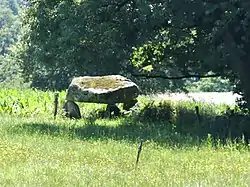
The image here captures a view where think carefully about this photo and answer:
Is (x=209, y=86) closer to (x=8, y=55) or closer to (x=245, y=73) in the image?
(x=8, y=55)

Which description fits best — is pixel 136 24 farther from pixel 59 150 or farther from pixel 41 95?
pixel 41 95

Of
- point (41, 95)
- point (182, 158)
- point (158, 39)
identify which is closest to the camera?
point (182, 158)

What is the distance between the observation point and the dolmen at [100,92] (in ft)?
76.7

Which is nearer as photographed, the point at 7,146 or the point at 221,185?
the point at 221,185

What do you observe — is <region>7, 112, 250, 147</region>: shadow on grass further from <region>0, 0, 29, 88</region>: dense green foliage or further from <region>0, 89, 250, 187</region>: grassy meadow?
<region>0, 0, 29, 88</region>: dense green foliage

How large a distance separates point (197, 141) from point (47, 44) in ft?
27.4

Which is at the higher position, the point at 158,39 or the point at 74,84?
the point at 158,39

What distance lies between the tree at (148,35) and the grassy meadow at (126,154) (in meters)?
2.09

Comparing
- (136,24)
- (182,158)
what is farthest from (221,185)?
(136,24)

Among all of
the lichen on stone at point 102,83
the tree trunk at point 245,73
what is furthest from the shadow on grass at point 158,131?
the lichen on stone at point 102,83

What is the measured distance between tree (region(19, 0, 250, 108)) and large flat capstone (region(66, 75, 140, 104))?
65 centimetres

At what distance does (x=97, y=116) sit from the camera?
2497 cm

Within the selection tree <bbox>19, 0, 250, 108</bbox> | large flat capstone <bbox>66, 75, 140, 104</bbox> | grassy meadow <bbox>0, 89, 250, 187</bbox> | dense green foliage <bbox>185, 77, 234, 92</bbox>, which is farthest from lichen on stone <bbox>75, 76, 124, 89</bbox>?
dense green foliage <bbox>185, 77, 234, 92</bbox>

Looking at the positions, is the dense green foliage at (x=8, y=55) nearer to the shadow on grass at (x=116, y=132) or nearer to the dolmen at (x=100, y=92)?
the dolmen at (x=100, y=92)
